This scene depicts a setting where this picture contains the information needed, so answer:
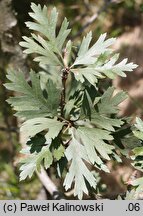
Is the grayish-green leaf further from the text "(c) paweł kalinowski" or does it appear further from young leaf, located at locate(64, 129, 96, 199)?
the text "(c) paweł kalinowski"

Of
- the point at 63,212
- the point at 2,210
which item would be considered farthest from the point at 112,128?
the point at 2,210

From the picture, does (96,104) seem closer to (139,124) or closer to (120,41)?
(139,124)

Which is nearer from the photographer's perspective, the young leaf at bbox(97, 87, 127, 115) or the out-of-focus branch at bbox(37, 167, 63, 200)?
the young leaf at bbox(97, 87, 127, 115)

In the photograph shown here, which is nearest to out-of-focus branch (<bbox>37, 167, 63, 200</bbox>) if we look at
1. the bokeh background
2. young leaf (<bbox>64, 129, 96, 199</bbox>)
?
the bokeh background

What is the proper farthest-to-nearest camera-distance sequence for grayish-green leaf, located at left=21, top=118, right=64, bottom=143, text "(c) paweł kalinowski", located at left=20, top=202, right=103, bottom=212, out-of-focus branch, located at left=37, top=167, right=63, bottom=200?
out-of-focus branch, located at left=37, top=167, right=63, bottom=200
text "(c) paweł kalinowski", located at left=20, top=202, right=103, bottom=212
grayish-green leaf, located at left=21, top=118, right=64, bottom=143

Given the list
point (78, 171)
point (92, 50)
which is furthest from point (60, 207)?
point (92, 50)

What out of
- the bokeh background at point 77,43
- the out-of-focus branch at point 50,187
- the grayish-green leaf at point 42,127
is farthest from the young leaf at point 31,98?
the out-of-focus branch at point 50,187

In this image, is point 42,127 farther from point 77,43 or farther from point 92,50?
point 77,43

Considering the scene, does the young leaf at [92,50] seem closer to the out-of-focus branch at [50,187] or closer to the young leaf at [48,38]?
the young leaf at [48,38]
